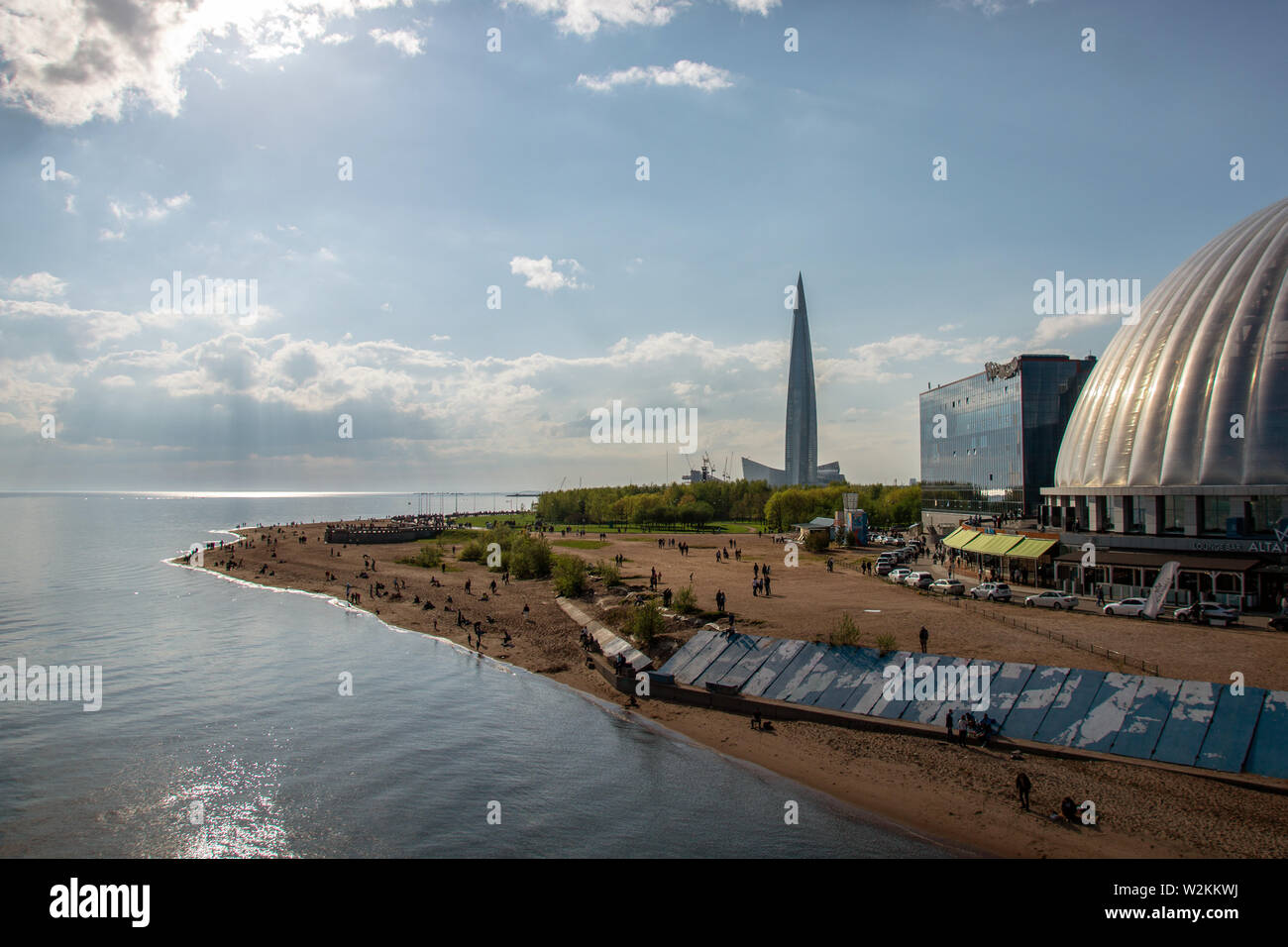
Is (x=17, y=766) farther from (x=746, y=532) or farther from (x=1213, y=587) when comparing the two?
(x=746, y=532)

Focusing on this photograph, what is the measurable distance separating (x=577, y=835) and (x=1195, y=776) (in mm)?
20464

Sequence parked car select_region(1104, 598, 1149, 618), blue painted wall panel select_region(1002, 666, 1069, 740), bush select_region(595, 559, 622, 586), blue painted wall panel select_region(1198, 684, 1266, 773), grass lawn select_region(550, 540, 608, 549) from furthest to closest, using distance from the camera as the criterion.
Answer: grass lawn select_region(550, 540, 608, 549) < bush select_region(595, 559, 622, 586) < parked car select_region(1104, 598, 1149, 618) < blue painted wall panel select_region(1002, 666, 1069, 740) < blue painted wall panel select_region(1198, 684, 1266, 773)

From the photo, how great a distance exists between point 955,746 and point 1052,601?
2229 centimetres

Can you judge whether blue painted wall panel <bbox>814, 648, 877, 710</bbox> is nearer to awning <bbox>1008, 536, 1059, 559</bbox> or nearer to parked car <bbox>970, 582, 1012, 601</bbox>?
parked car <bbox>970, 582, 1012, 601</bbox>

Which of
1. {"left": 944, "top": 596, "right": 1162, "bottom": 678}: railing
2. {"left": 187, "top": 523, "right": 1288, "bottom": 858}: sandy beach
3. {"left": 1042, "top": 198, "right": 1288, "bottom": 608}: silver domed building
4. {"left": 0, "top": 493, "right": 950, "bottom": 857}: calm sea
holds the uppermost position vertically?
{"left": 1042, "top": 198, "right": 1288, "bottom": 608}: silver domed building

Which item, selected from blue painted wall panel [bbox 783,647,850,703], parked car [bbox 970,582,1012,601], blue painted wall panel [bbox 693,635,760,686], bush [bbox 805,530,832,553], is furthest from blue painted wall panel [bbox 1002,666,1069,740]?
bush [bbox 805,530,832,553]

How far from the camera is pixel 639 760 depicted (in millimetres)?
29312

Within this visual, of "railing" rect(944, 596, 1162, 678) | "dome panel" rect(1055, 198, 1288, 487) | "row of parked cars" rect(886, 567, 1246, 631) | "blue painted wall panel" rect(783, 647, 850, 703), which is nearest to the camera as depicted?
"railing" rect(944, 596, 1162, 678)

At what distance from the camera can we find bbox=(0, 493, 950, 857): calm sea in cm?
2280

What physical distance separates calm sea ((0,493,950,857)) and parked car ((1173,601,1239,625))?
28.4m

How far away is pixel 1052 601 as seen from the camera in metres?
45.2

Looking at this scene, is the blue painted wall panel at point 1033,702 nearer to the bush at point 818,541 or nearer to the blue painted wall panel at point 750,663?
the blue painted wall panel at point 750,663

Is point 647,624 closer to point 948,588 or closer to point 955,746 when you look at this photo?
point 955,746
